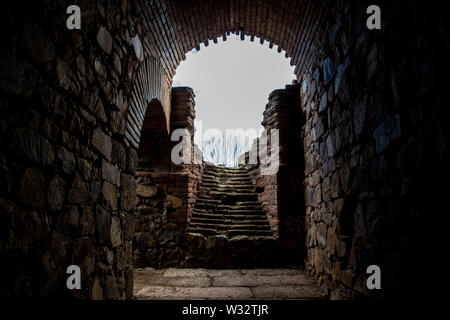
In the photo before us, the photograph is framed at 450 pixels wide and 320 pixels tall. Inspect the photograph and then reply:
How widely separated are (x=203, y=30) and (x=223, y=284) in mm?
3655

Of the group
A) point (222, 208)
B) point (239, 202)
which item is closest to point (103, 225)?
point (222, 208)

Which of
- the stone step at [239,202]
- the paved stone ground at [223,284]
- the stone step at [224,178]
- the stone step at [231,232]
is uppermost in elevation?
the stone step at [224,178]

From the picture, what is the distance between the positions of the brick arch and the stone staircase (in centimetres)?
232

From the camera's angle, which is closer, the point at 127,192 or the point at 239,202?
the point at 127,192

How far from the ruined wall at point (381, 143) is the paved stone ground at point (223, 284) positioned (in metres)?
0.46

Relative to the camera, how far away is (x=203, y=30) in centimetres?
417

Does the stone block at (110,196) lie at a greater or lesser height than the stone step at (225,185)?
lesser

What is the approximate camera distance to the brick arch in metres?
2.93

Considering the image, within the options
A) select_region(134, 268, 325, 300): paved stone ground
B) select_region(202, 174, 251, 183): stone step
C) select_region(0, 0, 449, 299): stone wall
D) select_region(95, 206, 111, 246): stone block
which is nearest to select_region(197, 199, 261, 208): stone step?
select_region(202, 174, 251, 183): stone step

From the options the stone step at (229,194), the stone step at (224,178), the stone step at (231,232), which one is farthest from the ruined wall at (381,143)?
the stone step at (224,178)

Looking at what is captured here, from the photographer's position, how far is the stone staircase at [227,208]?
4906 millimetres

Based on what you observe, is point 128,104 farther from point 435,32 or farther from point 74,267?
point 435,32

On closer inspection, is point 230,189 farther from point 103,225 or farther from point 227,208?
point 103,225

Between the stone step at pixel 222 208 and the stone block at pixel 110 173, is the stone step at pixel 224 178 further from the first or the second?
the stone block at pixel 110 173
